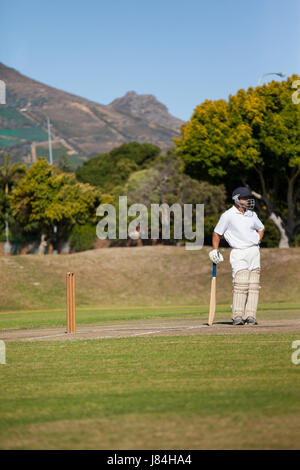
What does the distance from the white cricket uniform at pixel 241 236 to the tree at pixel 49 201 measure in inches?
1990

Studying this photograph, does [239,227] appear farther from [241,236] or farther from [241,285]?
[241,285]

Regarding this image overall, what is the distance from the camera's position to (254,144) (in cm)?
5497

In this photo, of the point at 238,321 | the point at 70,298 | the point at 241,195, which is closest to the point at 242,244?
the point at 241,195

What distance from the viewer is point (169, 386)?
771 cm

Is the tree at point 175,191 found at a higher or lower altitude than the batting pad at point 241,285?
higher

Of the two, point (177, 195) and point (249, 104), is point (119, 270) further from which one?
point (177, 195)

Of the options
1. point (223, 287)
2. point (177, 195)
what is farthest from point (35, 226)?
point (223, 287)

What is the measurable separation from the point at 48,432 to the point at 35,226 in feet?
215

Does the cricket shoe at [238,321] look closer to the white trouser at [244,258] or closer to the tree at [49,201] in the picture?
the white trouser at [244,258]

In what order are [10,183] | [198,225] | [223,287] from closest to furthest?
1. [223,287]
2. [198,225]
3. [10,183]

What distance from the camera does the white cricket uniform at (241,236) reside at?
14.3m

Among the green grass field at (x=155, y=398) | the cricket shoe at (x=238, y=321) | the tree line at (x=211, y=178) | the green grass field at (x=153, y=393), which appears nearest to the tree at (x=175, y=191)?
the tree line at (x=211, y=178)

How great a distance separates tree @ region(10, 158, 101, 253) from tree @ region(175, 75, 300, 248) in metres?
11.5

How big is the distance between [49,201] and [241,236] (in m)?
52.7
